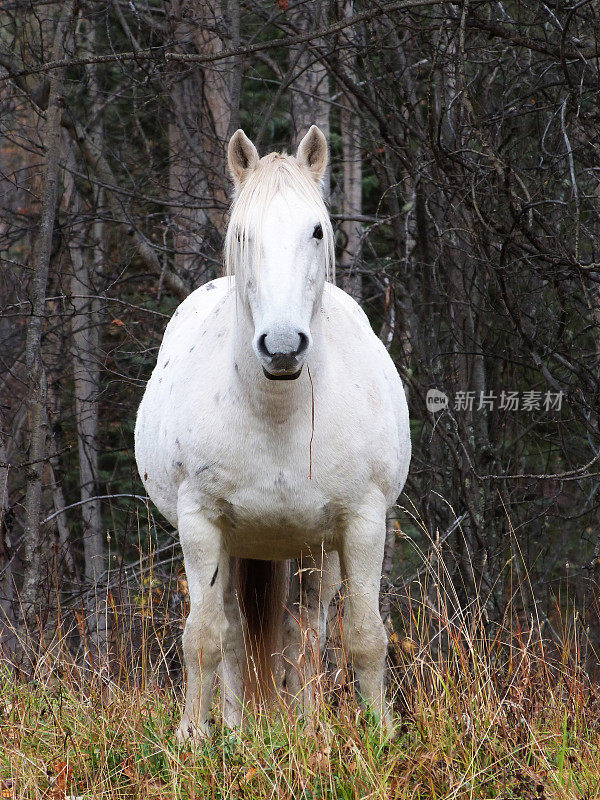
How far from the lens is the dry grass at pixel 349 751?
10.0 ft

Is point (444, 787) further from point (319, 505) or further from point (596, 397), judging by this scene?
point (596, 397)

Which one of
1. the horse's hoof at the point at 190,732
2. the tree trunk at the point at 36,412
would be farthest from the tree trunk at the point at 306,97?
the horse's hoof at the point at 190,732

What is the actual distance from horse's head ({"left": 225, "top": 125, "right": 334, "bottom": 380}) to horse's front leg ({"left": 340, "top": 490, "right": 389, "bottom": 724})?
0.84 m

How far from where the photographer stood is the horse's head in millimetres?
3193

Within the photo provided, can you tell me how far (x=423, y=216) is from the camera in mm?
7219

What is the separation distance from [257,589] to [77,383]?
8392 mm

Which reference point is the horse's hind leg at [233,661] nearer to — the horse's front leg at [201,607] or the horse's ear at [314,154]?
the horse's front leg at [201,607]

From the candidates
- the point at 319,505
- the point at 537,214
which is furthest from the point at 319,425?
the point at 537,214

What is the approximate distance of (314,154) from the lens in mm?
3920

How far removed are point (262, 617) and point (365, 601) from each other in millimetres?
891

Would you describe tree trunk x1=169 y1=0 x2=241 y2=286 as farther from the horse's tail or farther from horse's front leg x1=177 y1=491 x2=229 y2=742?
horse's front leg x1=177 y1=491 x2=229 y2=742

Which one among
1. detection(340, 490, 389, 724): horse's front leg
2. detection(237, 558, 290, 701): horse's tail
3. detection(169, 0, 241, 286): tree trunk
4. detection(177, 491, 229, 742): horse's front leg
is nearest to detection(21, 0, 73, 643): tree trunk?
detection(169, 0, 241, 286): tree trunk

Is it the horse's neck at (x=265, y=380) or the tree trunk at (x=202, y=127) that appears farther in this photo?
the tree trunk at (x=202, y=127)

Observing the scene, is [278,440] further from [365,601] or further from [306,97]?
[306,97]
